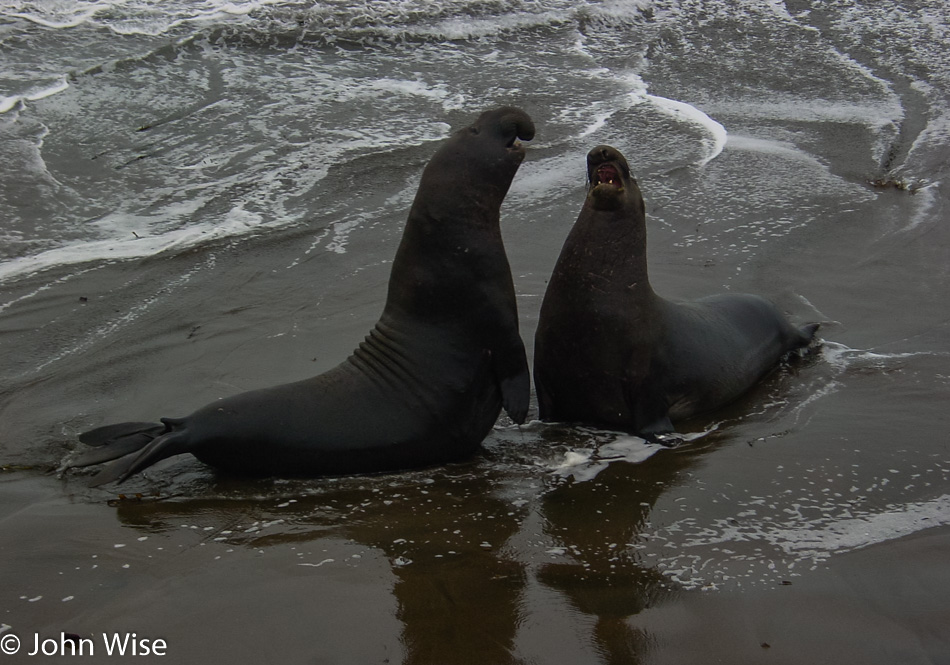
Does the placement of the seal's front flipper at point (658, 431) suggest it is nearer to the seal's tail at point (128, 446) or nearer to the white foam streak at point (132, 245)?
the seal's tail at point (128, 446)

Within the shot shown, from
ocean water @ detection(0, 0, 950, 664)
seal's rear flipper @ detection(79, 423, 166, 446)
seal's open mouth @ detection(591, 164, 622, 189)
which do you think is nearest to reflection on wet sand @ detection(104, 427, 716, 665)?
ocean water @ detection(0, 0, 950, 664)

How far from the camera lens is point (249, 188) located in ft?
29.4

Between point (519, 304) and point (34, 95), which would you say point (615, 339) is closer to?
point (519, 304)

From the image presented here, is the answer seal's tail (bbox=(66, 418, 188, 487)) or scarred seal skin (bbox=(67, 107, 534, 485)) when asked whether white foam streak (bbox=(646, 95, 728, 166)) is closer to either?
scarred seal skin (bbox=(67, 107, 534, 485))

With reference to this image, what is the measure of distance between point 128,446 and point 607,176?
269 cm

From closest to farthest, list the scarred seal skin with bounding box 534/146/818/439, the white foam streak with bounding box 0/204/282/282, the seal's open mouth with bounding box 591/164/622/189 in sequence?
the scarred seal skin with bounding box 534/146/818/439
the seal's open mouth with bounding box 591/164/622/189
the white foam streak with bounding box 0/204/282/282

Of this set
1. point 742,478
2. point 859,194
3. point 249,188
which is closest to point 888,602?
point 742,478

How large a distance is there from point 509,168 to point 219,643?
286 centimetres

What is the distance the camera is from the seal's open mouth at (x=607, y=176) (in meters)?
5.09

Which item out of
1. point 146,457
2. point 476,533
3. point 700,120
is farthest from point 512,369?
point 700,120

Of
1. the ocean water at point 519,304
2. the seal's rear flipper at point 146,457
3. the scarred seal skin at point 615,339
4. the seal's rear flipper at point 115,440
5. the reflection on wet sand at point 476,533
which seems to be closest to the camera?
the reflection on wet sand at point 476,533

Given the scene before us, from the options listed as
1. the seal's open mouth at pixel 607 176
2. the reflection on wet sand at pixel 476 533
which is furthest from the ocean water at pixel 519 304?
the seal's open mouth at pixel 607 176

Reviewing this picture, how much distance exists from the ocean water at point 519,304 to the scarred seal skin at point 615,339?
19 centimetres

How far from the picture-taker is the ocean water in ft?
10.3
